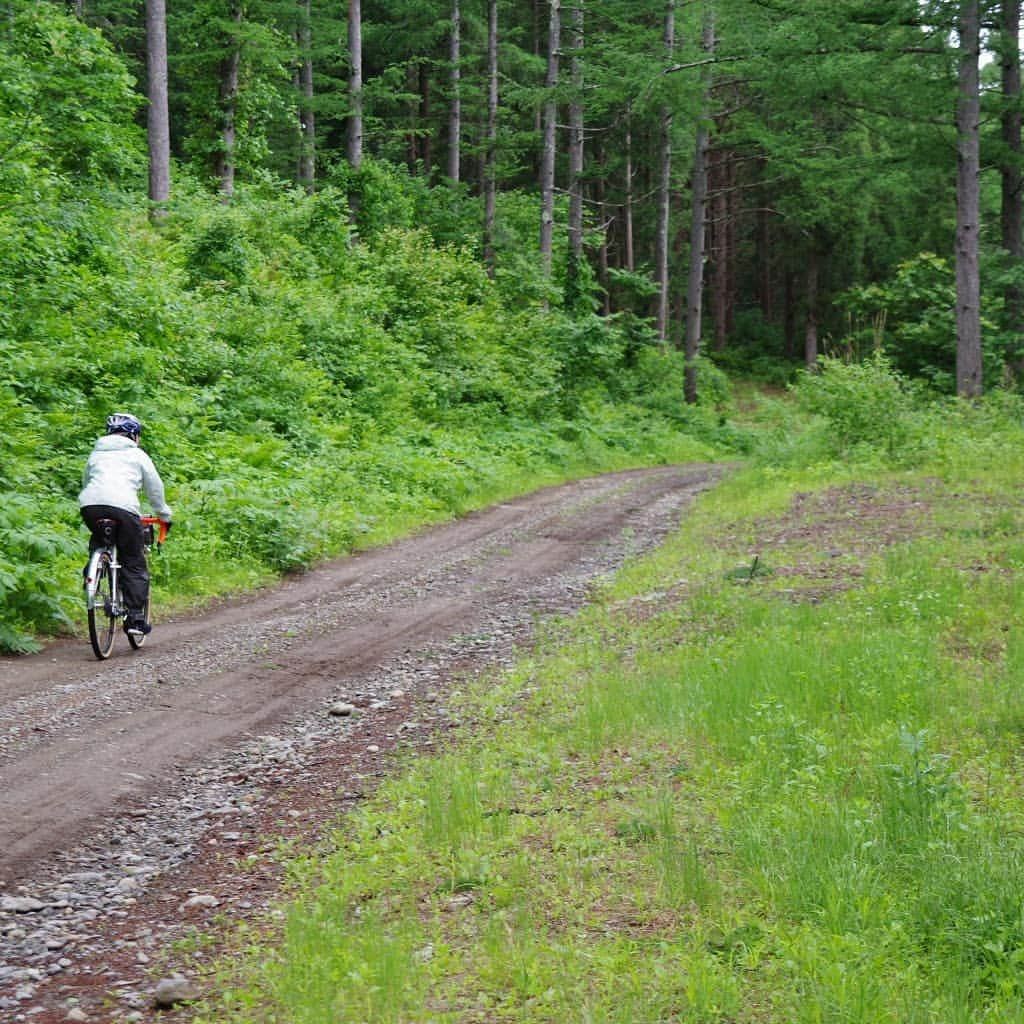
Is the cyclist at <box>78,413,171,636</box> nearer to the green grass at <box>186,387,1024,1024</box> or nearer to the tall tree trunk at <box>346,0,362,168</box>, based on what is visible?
the green grass at <box>186,387,1024,1024</box>

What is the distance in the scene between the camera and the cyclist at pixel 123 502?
29.7 ft

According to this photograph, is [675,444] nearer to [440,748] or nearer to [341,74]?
[341,74]

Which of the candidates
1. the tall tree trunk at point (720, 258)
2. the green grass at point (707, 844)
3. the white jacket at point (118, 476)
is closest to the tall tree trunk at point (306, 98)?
the tall tree trunk at point (720, 258)

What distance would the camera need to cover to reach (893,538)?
1128 cm

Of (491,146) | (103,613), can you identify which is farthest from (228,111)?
(103,613)

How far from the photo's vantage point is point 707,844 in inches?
187

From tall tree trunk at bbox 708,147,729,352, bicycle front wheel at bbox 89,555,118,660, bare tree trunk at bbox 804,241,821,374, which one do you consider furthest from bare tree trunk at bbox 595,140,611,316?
bicycle front wheel at bbox 89,555,118,660

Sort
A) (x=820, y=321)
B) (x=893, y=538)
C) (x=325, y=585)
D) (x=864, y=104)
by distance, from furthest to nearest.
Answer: (x=820, y=321) < (x=864, y=104) < (x=325, y=585) < (x=893, y=538)

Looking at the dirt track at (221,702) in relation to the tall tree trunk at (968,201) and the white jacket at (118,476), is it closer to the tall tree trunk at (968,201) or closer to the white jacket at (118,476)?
the white jacket at (118,476)

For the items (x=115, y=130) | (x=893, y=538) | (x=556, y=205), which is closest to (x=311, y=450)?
(x=115, y=130)

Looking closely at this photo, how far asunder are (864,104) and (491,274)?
14134 mm

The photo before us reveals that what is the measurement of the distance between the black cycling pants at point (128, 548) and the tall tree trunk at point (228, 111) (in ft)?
61.9

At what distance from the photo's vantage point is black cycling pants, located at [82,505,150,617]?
9062 mm

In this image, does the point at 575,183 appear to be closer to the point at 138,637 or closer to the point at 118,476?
the point at 118,476
